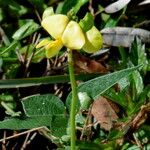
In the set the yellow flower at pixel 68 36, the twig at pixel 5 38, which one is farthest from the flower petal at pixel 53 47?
the twig at pixel 5 38

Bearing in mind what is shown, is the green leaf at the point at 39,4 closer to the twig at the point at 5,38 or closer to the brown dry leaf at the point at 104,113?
the twig at the point at 5,38

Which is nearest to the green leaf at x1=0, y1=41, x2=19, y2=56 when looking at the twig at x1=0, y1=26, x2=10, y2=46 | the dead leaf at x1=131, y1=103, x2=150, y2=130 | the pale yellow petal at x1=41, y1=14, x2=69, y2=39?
the twig at x1=0, y1=26, x2=10, y2=46

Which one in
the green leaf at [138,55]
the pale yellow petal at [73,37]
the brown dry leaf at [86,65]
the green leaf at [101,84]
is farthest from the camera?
Answer: the brown dry leaf at [86,65]

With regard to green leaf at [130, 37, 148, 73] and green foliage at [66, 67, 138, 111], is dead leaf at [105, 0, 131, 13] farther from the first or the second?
green foliage at [66, 67, 138, 111]

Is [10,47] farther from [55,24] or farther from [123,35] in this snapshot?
[55,24]

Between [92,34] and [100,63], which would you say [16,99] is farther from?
[92,34]

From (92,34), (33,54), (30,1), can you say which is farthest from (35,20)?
(92,34)
